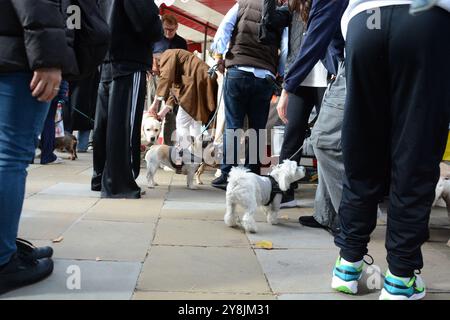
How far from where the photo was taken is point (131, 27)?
13.6 ft

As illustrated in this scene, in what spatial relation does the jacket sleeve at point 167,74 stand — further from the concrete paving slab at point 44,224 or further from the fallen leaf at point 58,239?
the fallen leaf at point 58,239

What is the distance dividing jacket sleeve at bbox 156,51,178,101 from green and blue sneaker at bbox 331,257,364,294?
452 centimetres

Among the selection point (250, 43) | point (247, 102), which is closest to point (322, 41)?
point (250, 43)

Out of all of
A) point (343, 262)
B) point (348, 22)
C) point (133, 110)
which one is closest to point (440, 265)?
point (343, 262)

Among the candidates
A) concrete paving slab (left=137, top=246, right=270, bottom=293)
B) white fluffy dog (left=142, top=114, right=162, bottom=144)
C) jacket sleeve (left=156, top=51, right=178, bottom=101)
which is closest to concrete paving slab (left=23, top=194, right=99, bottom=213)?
concrete paving slab (left=137, top=246, right=270, bottom=293)

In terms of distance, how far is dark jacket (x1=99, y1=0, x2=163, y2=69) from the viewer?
3992mm

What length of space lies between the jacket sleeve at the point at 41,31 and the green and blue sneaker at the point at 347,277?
1616mm

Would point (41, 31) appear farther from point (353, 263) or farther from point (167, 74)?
point (167, 74)

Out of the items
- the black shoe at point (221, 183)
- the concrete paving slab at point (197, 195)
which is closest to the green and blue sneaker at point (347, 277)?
the concrete paving slab at point (197, 195)

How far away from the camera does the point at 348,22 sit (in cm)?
221

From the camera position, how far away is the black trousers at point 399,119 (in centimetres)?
191

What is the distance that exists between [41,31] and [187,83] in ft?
14.9
